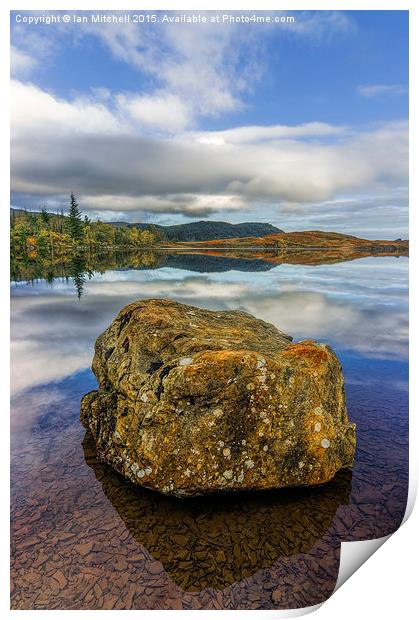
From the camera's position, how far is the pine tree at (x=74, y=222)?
77294mm

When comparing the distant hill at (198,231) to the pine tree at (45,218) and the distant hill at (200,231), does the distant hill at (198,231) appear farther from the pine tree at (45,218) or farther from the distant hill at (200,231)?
the pine tree at (45,218)

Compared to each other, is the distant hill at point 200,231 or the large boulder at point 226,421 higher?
the distant hill at point 200,231

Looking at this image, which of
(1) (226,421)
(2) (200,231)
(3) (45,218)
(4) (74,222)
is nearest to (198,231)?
(2) (200,231)

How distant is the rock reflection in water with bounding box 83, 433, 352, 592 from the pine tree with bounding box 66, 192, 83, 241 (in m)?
78.1

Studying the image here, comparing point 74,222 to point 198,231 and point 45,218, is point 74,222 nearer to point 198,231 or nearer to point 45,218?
point 45,218

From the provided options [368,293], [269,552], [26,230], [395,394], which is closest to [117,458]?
[269,552]

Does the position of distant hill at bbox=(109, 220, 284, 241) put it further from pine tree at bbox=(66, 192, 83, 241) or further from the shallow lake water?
the shallow lake water

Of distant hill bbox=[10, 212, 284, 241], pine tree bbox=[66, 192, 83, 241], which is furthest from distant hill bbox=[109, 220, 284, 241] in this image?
pine tree bbox=[66, 192, 83, 241]

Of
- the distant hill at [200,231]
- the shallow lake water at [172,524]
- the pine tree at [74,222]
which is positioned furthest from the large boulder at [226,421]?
the distant hill at [200,231]

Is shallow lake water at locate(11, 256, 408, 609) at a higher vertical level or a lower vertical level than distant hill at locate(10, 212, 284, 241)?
lower

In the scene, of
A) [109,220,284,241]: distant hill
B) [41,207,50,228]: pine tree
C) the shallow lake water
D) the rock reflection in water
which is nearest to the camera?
the shallow lake water

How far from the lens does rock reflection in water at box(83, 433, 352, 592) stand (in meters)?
5.75

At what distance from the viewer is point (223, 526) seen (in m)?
6.39

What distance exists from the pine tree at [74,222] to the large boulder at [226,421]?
252 feet
